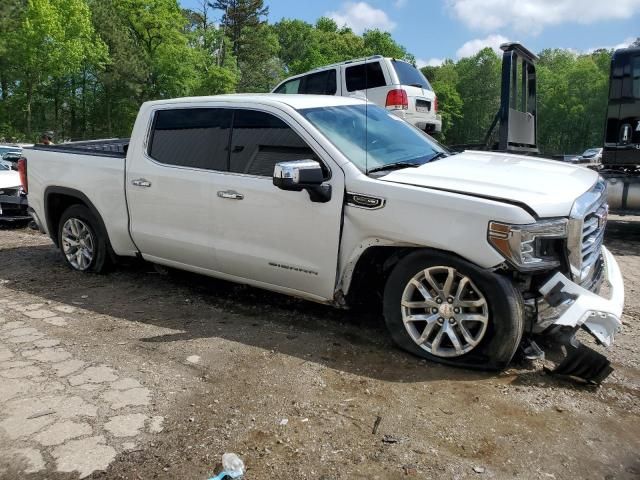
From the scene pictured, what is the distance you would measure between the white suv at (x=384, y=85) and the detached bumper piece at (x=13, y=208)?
5363 mm

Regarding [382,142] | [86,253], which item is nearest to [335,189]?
[382,142]

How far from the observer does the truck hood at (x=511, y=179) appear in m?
3.40

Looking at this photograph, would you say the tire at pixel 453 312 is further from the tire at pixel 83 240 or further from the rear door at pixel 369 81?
the rear door at pixel 369 81

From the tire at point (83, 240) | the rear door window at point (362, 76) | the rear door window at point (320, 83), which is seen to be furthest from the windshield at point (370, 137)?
the rear door window at point (320, 83)

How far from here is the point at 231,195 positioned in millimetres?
4434

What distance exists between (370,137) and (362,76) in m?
6.66

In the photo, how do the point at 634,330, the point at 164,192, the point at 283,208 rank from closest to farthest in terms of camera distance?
1. the point at 283,208
2. the point at 634,330
3. the point at 164,192

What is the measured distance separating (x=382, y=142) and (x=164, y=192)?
6.44 ft

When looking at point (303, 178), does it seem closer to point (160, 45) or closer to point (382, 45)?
point (160, 45)

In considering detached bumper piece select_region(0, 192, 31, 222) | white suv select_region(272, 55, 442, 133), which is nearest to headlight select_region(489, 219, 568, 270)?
white suv select_region(272, 55, 442, 133)

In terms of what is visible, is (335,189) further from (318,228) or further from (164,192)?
(164,192)

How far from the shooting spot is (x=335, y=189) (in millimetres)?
3893

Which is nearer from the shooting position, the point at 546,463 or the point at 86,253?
the point at 546,463

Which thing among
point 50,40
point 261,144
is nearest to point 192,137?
point 261,144
